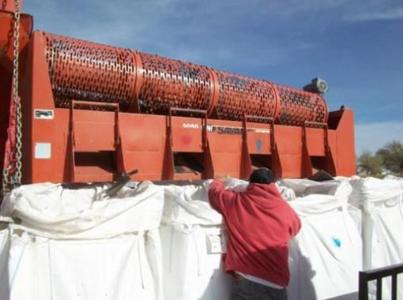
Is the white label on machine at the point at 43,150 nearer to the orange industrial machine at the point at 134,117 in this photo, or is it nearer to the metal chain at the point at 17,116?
the orange industrial machine at the point at 134,117

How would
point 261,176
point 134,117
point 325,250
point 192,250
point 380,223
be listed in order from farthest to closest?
point 380,223 < point 134,117 < point 325,250 < point 261,176 < point 192,250

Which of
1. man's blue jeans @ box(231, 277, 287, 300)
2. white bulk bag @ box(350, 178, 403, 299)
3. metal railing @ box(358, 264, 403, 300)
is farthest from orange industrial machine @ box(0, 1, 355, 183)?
metal railing @ box(358, 264, 403, 300)

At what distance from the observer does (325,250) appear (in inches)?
185

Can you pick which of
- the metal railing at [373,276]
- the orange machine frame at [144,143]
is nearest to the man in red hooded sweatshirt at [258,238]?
the metal railing at [373,276]

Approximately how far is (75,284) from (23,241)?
434 mm

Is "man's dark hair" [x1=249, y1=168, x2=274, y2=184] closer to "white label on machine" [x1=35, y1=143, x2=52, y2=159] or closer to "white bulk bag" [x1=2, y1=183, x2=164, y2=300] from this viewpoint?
"white bulk bag" [x1=2, y1=183, x2=164, y2=300]

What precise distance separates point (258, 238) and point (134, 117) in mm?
1796

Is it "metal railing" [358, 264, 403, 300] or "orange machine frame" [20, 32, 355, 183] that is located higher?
"orange machine frame" [20, 32, 355, 183]

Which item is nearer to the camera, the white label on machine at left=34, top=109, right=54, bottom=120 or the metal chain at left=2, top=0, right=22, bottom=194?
the metal chain at left=2, top=0, right=22, bottom=194

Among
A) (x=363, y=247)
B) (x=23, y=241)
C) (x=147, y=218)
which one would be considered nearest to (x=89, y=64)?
(x=147, y=218)

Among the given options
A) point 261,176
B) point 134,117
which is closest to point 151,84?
point 134,117

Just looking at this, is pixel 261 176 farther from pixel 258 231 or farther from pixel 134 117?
pixel 134 117

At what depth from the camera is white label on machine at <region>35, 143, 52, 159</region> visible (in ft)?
14.4

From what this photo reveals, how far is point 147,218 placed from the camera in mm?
3814
